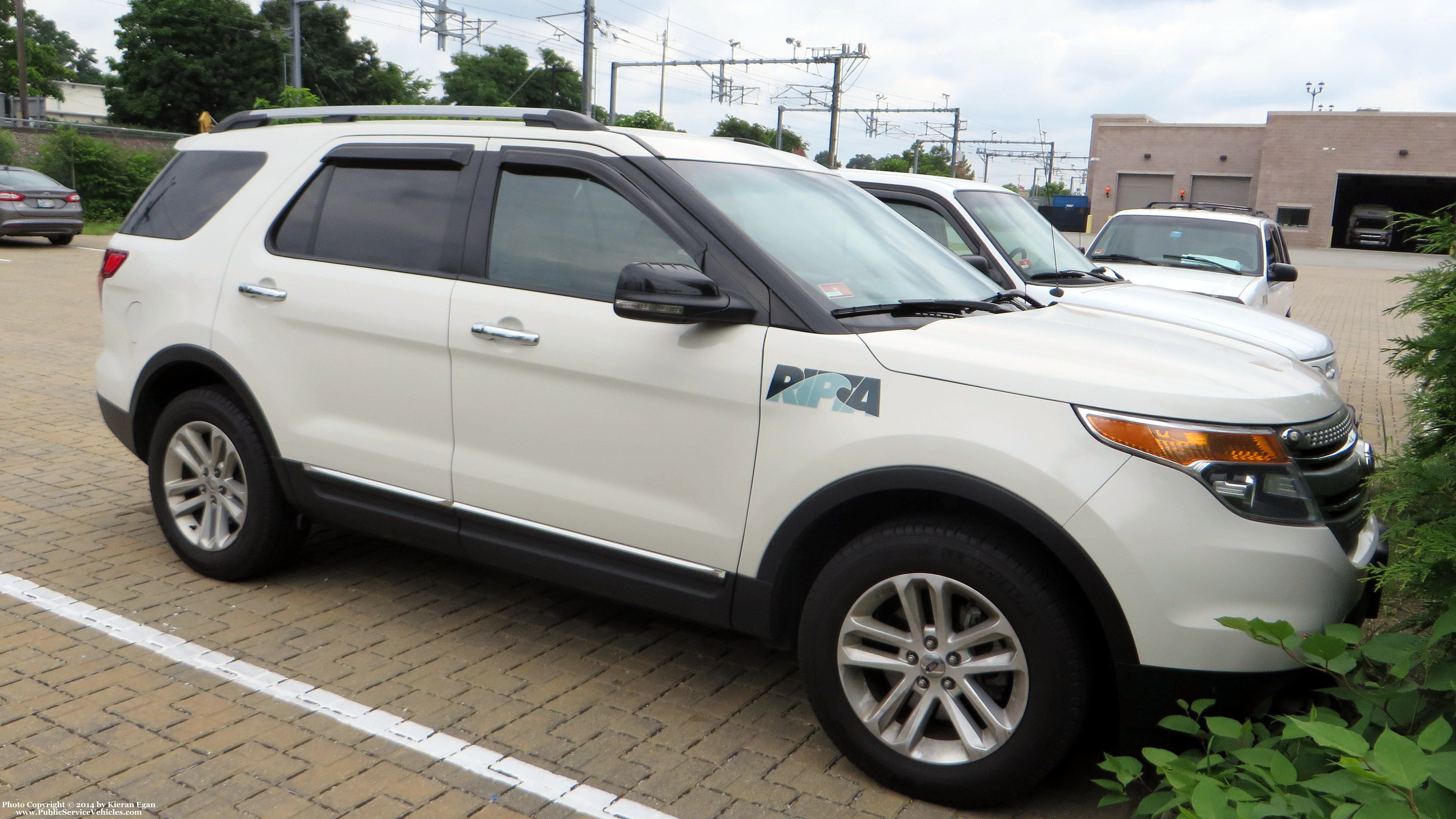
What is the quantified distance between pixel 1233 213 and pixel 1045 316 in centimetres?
842

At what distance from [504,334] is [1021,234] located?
198 inches

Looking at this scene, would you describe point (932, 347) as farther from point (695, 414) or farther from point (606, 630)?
point (606, 630)

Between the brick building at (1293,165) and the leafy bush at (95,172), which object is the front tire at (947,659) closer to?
the leafy bush at (95,172)

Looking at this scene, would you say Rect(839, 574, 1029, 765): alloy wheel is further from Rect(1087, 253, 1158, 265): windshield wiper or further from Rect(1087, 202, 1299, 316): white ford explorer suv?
Rect(1087, 253, 1158, 265): windshield wiper

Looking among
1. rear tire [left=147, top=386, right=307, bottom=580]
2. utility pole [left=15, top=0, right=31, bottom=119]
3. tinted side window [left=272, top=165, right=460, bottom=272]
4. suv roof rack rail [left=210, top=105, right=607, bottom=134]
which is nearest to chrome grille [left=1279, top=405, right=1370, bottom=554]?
suv roof rack rail [left=210, top=105, right=607, bottom=134]

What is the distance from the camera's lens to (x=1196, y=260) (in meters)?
9.92

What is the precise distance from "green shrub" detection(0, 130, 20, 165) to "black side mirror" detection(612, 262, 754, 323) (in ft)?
111

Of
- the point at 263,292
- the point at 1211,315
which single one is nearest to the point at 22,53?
the point at 263,292

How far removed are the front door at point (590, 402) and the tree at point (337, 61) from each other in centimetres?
6758

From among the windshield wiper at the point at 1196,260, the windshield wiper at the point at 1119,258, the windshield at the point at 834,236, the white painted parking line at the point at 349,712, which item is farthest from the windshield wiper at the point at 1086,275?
the white painted parking line at the point at 349,712

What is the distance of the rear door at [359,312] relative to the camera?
395cm

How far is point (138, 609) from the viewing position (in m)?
4.39

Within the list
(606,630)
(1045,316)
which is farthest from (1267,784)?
(606,630)

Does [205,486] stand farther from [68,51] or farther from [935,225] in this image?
[68,51]
